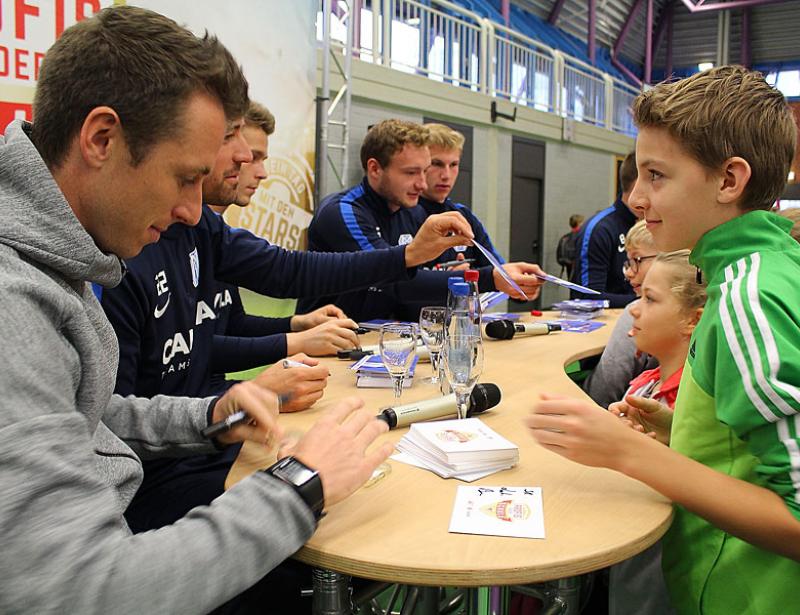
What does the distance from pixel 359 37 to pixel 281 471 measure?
621cm

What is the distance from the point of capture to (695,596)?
1201 mm

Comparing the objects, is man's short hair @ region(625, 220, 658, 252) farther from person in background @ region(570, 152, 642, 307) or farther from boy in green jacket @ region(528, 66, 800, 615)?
boy in green jacket @ region(528, 66, 800, 615)

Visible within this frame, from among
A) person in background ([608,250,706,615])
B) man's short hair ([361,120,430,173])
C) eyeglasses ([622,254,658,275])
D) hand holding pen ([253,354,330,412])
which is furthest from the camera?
man's short hair ([361,120,430,173])

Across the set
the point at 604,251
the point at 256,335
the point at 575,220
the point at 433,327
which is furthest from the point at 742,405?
the point at 575,220

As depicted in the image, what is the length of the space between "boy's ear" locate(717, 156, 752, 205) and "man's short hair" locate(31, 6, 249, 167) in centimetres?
90

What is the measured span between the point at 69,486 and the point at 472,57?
317 inches

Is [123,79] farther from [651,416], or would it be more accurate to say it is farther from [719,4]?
[719,4]

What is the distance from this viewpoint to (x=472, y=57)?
8.03 m

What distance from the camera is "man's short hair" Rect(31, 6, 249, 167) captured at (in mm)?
971

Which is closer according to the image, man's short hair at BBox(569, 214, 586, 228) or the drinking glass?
the drinking glass

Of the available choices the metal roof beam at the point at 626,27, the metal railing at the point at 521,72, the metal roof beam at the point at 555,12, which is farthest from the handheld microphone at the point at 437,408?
the metal roof beam at the point at 626,27

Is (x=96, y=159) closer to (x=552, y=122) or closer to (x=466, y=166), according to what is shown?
(x=466, y=166)

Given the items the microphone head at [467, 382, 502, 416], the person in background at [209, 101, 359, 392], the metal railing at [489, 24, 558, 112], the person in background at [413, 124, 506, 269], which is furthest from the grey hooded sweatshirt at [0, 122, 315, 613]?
the metal railing at [489, 24, 558, 112]

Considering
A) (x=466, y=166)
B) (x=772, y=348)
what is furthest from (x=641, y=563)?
(x=466, y=166)
